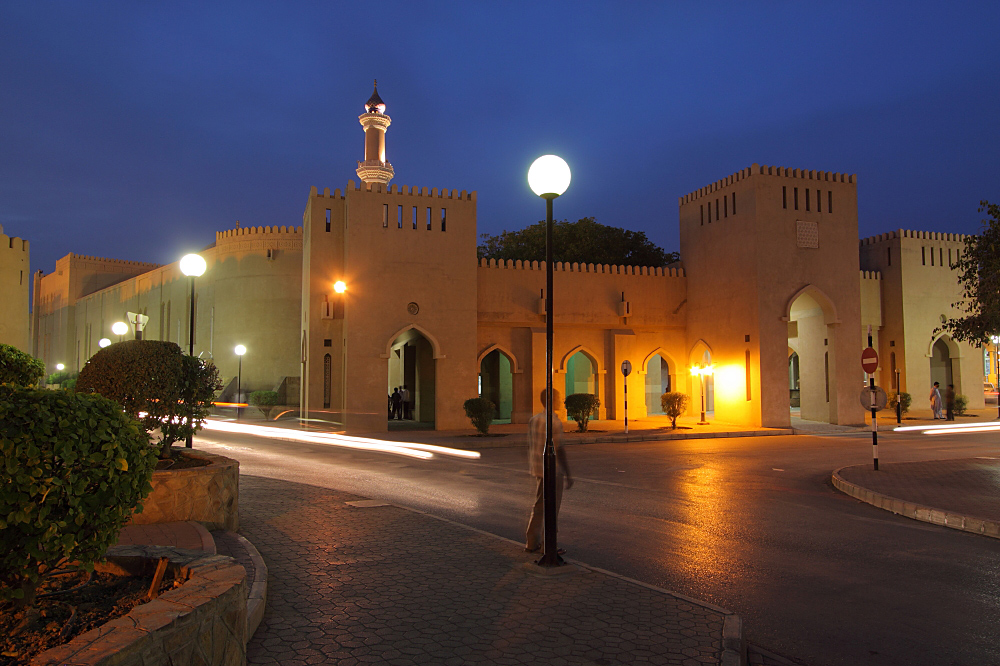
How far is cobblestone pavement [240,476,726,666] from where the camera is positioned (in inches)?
168

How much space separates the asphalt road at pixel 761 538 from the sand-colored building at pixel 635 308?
7.25m

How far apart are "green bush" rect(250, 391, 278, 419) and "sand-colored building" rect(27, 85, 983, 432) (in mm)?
2450

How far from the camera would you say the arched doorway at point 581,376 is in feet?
91.1

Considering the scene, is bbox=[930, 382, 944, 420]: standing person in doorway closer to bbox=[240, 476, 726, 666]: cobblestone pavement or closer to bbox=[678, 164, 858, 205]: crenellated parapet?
bbox=[678, 164, 858, 205]: crenellated parapet

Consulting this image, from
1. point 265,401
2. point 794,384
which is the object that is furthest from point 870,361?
point 794,384

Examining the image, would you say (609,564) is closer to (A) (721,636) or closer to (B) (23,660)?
(A) (721,636)

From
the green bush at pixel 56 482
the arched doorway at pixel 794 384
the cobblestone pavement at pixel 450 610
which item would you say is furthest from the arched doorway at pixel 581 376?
the green bush at pixel 56 482

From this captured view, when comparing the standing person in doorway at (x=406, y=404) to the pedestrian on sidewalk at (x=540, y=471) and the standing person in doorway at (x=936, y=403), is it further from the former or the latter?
the pedestrian on sidewalk at (x=540, y=471)

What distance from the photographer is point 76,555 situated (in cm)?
332

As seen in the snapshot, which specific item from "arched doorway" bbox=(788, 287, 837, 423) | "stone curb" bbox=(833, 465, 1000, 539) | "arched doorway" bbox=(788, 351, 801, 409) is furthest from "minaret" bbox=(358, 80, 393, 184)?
"stone curb" bbox=(833, 465, 1000, 539)

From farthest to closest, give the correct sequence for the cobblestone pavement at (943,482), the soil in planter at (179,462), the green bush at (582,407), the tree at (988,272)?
the green bush at (582,407) < the tree at (988,272) < the cobblestone pavement at (943,482) < the soil in planter at (179,462)

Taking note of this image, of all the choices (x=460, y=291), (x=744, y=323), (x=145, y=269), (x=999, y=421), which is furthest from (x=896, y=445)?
(x=145, y=269)

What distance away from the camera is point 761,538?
7.71m

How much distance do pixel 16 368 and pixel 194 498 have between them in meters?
2.59
